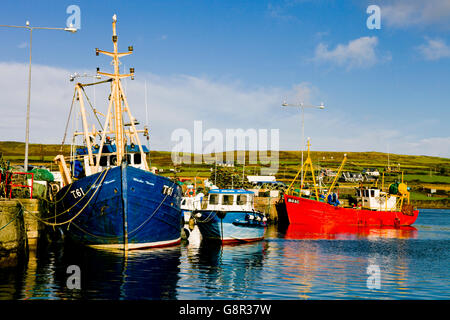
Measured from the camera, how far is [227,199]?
122 feet

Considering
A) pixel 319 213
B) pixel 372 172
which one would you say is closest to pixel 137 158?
pixel 319 213

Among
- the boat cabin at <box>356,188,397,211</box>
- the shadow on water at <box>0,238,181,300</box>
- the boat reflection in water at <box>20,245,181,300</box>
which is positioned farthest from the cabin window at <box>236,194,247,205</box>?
the boat cabin at <box>356,188,397,211</box>

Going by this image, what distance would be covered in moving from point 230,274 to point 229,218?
11.5 metres

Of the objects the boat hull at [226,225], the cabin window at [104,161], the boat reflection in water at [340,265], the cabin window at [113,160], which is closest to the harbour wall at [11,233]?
the cabin window at [113,160]

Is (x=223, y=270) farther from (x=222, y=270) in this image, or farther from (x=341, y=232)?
(x=341, y=232)

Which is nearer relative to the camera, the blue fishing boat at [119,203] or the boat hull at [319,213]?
the blue fishing boat at [119,203]

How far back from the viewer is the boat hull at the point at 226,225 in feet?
114

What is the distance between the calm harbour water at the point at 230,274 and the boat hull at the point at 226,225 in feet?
4.16

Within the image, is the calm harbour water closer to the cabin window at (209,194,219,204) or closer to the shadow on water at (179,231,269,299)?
the shadow on water at (179,231,269,299)

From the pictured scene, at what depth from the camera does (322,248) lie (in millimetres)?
36656

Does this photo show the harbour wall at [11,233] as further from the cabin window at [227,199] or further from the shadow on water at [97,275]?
the cabin window at [227,199]

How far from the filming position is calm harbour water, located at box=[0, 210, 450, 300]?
18381mm
